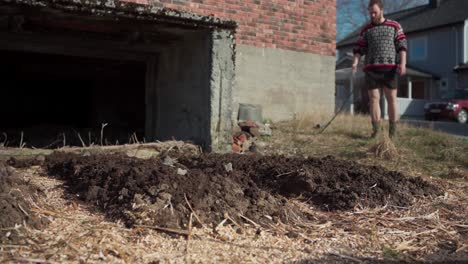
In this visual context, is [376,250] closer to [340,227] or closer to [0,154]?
[340,227]

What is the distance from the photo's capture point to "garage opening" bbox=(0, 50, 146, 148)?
8.82m

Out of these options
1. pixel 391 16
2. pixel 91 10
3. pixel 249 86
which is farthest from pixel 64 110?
pixel 391 16

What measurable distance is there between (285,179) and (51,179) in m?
1.98

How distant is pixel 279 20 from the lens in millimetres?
10555

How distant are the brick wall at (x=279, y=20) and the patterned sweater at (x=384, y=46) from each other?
10.6 feet

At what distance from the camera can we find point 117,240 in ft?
9.56

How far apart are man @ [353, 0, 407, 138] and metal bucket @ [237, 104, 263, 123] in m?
2.51

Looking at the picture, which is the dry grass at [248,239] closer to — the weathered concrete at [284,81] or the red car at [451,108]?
the weathered concrete at [284,81]

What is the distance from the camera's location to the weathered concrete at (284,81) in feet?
33.0

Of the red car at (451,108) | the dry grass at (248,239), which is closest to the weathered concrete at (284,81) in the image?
the dry grass at (248,239)

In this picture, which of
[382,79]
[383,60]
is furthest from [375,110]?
[383,60]

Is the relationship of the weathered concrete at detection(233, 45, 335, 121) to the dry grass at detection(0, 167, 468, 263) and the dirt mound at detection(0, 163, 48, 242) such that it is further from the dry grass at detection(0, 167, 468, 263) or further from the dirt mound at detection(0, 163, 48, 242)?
the dirt mound at detection(0, 163, 48, 242)

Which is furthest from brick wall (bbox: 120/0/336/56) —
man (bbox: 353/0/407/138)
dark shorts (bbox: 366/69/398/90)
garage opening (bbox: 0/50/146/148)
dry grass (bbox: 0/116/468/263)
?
dry grass (bbox: 0/116/468/263)

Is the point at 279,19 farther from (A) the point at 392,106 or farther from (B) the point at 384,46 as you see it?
(A) the point at 392,106
